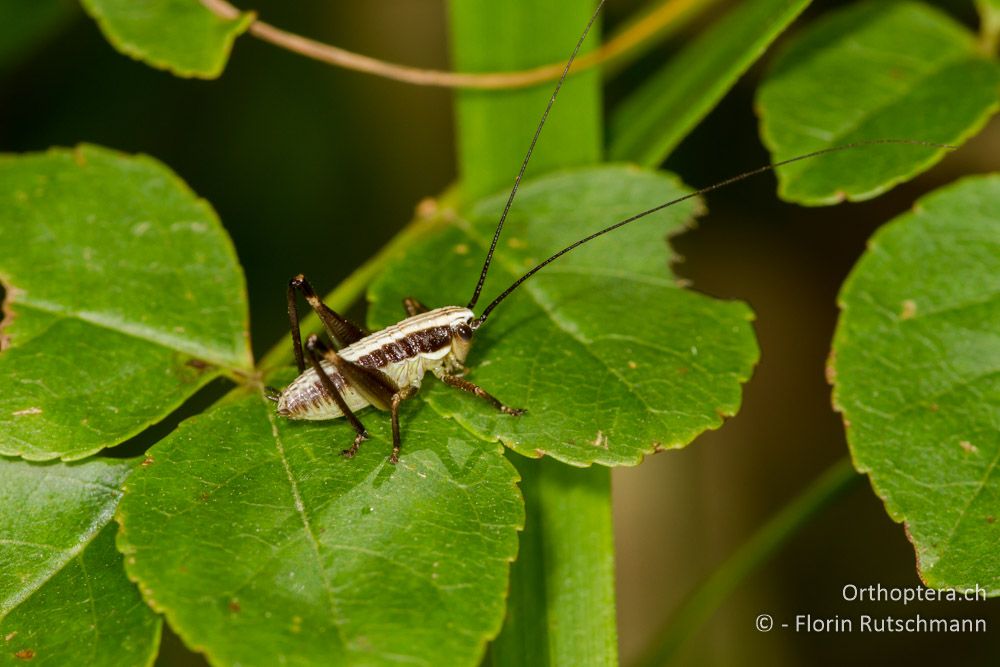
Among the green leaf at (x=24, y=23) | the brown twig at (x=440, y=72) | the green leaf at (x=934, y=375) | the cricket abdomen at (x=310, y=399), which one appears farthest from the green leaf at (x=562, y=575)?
the green leaf at (x=24, y=23)

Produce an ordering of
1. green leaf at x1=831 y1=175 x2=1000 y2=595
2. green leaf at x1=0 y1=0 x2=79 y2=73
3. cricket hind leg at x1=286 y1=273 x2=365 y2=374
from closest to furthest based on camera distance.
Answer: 1. green leaf at x1=831 y1=175 x2=1000 y2=595
2. cricket hind leg at x1=286 y1=273 x2=365 y2=374
3. green leaf at x1=0 y1=0 x2=79 y2=73

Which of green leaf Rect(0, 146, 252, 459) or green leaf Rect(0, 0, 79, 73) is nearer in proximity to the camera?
green leaf Rect(0, 146, 252, 459)

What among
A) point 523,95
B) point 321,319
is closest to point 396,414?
point 321,319

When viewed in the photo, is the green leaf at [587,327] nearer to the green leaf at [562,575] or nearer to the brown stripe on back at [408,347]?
the brown stripe on back at [408,347]

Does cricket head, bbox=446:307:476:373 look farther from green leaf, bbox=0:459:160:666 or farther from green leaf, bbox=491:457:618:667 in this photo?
green leaf, bbox=0:459:160:666

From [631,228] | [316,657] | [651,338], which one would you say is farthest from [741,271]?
[316,657]

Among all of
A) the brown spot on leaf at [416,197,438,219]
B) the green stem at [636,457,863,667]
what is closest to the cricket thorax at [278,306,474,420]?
the brown spot on leaf at [416,197,438,219]
